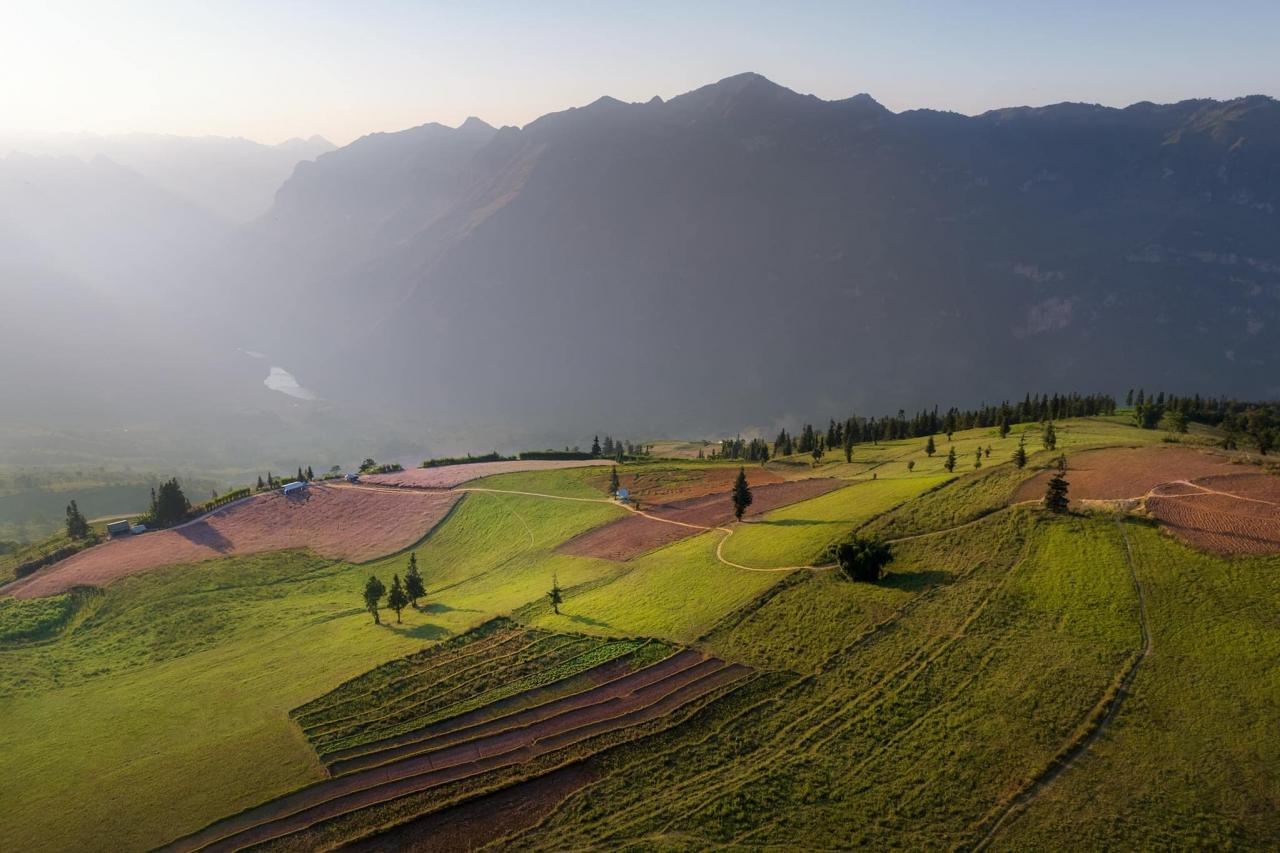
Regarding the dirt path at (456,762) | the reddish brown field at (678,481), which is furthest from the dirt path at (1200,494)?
the reddish brown field at (678,481)

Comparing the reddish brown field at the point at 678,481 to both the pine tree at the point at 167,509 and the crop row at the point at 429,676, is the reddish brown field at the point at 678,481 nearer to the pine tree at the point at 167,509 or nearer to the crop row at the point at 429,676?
the crop row at the point at 429,676

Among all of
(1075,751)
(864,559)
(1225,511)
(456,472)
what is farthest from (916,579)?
(456,472)

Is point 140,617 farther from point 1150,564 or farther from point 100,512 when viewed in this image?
point 100,512

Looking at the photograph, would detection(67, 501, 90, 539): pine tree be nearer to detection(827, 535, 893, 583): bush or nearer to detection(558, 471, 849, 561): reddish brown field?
detection(558, 471, 849, 561): reddish brown field

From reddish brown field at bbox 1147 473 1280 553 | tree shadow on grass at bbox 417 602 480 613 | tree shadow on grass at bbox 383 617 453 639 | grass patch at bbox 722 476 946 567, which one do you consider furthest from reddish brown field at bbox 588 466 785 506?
reddish brown field at bbox 1147 473 1280 553

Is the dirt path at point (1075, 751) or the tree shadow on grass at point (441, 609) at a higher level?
the dirt path at point (1075, 751)
